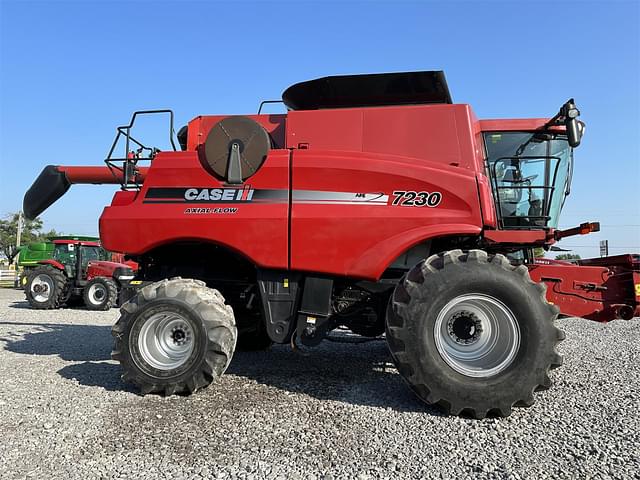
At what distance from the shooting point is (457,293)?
3.61 meters

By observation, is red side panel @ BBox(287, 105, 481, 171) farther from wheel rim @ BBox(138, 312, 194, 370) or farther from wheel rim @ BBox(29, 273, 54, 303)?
wheel rim @ BBox(29, 273, 54, 303)

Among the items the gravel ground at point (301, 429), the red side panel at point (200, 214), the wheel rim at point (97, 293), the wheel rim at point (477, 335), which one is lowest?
the wheel rim at point (97, 293)

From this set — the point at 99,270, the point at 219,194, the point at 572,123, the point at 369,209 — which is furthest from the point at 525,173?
the point at 99,270

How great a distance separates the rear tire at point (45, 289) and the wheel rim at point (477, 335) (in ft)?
41.3

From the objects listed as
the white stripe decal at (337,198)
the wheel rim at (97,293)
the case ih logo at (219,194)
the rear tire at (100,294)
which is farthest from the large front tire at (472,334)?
the wheel rim at (97,293)

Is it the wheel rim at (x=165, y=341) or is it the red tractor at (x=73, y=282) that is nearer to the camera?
the wheel rim at (x=165, y=341)

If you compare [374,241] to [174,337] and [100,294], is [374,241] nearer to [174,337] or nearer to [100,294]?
[174,337]

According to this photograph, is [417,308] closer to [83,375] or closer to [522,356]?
[522,356]

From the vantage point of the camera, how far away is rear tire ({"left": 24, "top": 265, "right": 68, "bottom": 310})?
41.6 ft

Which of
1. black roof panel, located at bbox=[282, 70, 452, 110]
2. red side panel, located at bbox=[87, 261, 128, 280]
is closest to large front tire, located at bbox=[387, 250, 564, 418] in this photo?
black roof panel, located at bbox=[282, 70, 452, 110]

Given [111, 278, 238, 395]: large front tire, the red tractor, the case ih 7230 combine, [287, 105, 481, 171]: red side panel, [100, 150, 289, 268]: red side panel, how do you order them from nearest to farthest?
the case ih 7230 combine, [111, 278, 238, 395]: large front tire, [100, 150, 289, 268]: red side panel, [287, 105, 481, 171]: red side panel, the red tractor

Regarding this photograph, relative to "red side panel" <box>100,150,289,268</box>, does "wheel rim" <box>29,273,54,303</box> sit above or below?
below

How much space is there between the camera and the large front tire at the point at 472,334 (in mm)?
3445

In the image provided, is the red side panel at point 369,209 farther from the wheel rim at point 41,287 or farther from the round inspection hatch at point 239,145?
the wheel rim at point 41,287
